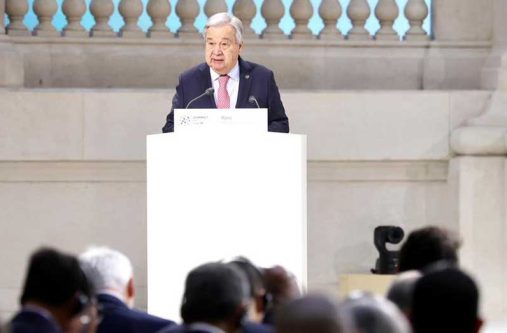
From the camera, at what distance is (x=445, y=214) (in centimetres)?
1339

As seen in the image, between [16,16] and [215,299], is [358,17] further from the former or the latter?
[215,299]

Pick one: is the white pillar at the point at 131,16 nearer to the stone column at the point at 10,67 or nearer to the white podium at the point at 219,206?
the stone column at the point at 10,67

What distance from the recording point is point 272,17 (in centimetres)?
1360

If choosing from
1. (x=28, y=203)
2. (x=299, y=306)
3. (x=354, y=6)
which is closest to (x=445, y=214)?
(x=354, y=6)

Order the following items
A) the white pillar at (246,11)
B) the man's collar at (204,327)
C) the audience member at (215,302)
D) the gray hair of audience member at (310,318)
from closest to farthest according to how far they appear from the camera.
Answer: the gray hair of audience member at (310,318), the man's collar at (204,327), the audience member at (215,302), the white pillar at (246,11)

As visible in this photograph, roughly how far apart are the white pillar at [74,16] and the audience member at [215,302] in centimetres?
715

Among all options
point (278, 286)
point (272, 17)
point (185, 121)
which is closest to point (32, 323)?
point (278, 286)

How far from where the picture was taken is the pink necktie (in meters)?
10.9

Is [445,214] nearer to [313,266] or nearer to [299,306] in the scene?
[313,266]

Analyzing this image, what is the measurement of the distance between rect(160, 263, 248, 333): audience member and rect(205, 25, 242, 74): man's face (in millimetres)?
4360

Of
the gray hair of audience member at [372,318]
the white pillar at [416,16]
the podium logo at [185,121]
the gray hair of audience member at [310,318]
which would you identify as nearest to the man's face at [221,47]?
the podium logo at [185,121]

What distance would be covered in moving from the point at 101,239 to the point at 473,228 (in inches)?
99.7

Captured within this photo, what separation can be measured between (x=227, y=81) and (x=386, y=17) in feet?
9.72

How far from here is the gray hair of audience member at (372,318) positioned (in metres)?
5.54
